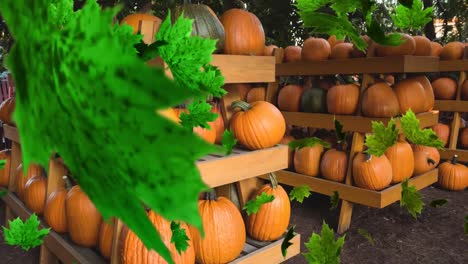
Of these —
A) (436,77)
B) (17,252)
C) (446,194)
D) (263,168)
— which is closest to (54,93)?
(263,168)

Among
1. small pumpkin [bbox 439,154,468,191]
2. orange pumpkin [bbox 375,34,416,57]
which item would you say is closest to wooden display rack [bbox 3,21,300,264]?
orange pumpkin [bbox 375,34,416,57]

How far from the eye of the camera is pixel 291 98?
3.02 metres

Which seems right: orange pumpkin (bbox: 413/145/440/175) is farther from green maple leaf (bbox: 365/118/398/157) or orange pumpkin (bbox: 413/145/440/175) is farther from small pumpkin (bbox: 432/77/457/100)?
green maple leaf (bbox: 365/118/398/157)

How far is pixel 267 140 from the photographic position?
1563mm

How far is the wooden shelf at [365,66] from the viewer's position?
2.37m

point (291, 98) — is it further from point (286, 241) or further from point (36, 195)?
Result: point (286, 241)

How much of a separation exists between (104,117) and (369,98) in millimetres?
2557

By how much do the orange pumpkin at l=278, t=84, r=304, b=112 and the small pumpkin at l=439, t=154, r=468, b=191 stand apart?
5.23 ft

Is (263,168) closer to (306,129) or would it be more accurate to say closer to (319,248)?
(319,248)

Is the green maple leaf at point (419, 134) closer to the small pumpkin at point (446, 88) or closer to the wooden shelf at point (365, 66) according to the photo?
the wooden shelf at point (365, 66)

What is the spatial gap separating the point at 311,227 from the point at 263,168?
141 centimetres

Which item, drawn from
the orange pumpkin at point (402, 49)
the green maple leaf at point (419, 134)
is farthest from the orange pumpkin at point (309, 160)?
the green maple leaf at point (419, 134)

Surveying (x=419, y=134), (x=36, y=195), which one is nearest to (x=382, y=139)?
(x=419, y=134)

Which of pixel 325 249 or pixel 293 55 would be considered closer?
pixel 325 249
